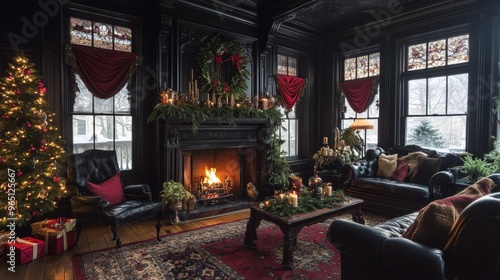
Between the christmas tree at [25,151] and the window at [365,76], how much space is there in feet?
18.9

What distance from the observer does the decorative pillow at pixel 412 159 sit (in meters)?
4.90

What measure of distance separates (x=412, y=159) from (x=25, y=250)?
18.5 feet

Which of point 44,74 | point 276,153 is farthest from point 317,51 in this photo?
point 44,74

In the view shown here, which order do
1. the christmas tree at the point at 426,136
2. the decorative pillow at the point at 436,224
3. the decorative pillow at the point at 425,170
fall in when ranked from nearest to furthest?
the decorative pillow at the point at 436,224 → the decorative pillow at the point at 425,170 → the christmas tree at the point at 426,136

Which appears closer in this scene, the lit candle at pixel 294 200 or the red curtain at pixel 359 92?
the lit candle at pixel 294 200

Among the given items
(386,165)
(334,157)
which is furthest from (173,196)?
(386,165)

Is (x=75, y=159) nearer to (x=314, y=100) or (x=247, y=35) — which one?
(x=247, y=35)

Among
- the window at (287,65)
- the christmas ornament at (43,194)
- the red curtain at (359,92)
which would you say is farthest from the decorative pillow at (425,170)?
the christmas ornament at (43,194)

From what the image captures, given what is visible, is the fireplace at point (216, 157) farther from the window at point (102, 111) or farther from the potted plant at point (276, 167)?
the window at point (102, 111)

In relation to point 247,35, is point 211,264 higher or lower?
lower

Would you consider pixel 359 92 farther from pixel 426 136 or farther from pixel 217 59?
pixel 217 59

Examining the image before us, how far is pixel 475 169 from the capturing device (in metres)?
4.03

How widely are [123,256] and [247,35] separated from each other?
438 cm

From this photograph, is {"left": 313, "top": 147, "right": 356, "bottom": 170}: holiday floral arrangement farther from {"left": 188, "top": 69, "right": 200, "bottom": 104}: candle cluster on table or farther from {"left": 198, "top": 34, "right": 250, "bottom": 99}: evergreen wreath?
{"left": 188, "top": 69, "right": 200, "bottom": 104}: candle cluster on table
